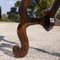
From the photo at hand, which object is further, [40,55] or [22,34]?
[40,55]

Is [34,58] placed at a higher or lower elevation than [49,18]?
lower

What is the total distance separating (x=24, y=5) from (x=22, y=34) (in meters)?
0.08

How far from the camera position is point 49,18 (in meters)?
0.63

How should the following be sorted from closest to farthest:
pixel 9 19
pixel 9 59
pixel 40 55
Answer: pixel 9 59 < pixel 40 55 < pixel 9 19

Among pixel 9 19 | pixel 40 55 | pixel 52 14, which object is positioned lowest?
pixel 9 19

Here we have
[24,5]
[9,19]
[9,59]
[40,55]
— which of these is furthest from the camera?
[9,19]

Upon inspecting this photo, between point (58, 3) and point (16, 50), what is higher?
point (58, 3)

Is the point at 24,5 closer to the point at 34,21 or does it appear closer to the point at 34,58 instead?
the point at 34,21

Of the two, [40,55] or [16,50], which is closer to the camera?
[16,50]

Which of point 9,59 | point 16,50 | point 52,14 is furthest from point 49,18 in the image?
point 9,59

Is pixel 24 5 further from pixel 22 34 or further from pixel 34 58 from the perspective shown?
pixel 34 58

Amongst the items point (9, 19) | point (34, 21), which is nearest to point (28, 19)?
point (34, 21)

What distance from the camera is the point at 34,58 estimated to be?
8.80 feet

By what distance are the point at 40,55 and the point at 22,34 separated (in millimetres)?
2257
